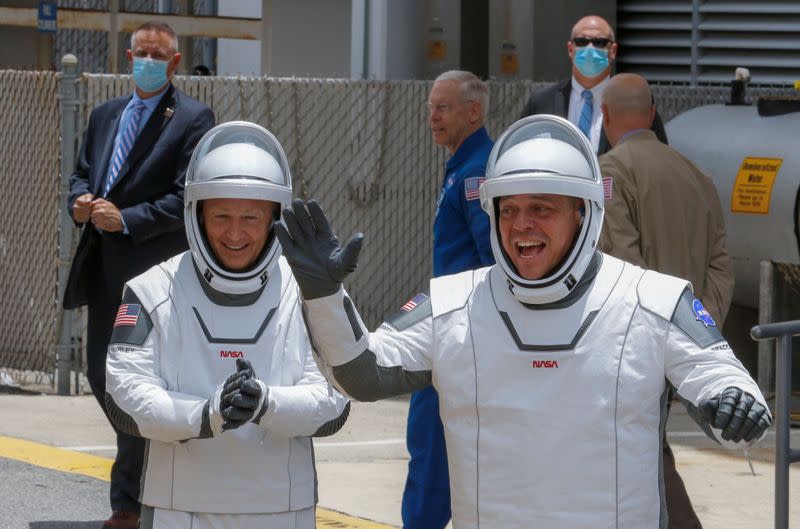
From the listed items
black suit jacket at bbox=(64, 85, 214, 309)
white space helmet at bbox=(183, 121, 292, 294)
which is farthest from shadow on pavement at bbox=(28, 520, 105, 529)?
white space helmet at bbox=(183, 121, 292, 294)

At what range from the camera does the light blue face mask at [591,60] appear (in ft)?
25.0

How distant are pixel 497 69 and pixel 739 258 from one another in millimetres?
4063

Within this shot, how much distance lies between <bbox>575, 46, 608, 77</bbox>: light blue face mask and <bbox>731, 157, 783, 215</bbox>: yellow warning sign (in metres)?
2.13

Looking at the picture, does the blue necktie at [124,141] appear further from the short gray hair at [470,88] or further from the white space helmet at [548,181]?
the white space helmet at [548,181]

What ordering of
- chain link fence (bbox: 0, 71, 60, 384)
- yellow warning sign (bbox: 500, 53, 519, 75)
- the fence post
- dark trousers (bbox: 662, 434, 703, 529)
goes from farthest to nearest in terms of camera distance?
yellow warning sign (bbox: 500, 53, 519, 75) < chain link fence (bbox: 0, 71, 60, 384) < the fence post < dark trousers (bbox: 662, 434, 703, 529)

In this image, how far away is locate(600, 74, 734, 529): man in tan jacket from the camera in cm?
580

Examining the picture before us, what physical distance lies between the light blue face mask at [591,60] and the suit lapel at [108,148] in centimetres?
227

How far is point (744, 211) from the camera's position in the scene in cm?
962

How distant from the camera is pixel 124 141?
6430mm

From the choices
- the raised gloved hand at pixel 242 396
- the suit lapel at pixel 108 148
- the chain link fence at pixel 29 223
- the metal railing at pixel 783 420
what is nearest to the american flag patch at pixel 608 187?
the metal railing at pixel 783 420

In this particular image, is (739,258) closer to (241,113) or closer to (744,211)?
(744,211)

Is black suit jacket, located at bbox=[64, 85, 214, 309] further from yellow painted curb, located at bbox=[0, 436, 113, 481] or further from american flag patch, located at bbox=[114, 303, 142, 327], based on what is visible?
american flag patch, located at bbox=[114, 303, 142, 327]

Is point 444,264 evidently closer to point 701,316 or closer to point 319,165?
point 701,316

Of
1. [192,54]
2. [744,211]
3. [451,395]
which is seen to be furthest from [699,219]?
[192,54]
